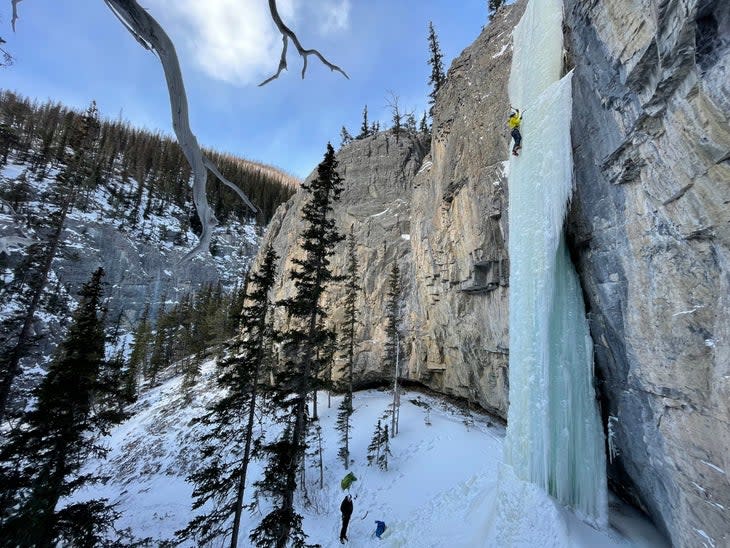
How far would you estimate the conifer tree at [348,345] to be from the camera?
16672mm

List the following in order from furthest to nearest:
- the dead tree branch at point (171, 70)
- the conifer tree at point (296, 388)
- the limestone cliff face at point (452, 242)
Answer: the limestone cliff face at point (452, 242)
the conifer tree at point (296, 388)
the dead tree branch at point (171, 70)

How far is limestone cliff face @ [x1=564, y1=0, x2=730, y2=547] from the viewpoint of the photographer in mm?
4719

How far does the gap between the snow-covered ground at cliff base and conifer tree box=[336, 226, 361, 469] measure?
2.50 ft

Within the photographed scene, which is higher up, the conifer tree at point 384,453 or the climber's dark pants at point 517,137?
the climber's dark pants at point 517,137

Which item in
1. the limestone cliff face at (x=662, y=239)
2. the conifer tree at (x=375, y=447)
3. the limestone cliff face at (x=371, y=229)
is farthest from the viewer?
the limestone cliff face at (x=371, y=229)

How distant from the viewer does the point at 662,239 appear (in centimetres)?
582

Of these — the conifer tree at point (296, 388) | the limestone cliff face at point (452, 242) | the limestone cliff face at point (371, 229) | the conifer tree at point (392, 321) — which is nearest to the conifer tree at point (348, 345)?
the limestone cliff face at point (371, 229)

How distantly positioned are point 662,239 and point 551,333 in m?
3.60

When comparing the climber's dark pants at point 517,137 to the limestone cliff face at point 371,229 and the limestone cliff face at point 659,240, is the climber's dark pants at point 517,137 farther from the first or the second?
the limestone cliff face at point 371,229

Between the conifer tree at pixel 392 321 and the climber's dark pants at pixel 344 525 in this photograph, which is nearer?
the climber's dark pants at pixel 344 525

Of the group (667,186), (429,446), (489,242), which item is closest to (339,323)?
(429,446)

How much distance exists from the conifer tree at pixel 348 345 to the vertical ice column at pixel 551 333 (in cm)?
596

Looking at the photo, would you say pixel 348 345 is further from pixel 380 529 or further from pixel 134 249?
pixel 134 249

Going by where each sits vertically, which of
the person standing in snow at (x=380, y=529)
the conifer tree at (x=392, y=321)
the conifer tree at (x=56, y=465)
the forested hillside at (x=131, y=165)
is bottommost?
the person standing in snow at (x=380, y=529)
